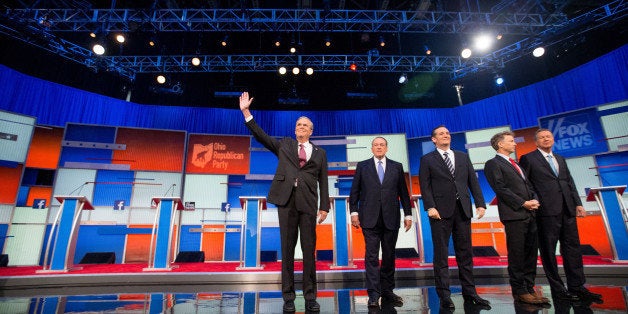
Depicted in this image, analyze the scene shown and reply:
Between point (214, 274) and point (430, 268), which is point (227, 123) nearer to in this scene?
point (214, 274)

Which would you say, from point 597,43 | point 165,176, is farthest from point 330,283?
point 597,43

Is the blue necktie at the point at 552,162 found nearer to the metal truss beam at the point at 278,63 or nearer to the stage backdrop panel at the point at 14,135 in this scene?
the metal truss beam at the point at 278,63

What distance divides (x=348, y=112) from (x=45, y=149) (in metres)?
8.22

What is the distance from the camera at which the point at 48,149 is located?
23.9 ft

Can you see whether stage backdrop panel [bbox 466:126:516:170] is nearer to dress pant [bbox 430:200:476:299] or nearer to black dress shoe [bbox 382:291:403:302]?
dress pant [bbox 430:200:476:299]

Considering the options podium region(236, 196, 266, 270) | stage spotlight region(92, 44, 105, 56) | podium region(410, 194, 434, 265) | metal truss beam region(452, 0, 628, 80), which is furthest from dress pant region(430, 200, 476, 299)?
stage spotlight region(92, 44, 105, 56)

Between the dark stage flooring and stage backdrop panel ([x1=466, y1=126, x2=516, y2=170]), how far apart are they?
11.8 feet

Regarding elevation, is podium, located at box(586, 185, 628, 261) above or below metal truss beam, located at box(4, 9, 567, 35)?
below

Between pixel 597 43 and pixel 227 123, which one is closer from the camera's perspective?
pixel 597 43

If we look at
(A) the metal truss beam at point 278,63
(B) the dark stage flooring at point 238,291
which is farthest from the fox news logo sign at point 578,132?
(B) the dark stage flooring at point 238,291

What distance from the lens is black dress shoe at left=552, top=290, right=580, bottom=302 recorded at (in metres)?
2.78

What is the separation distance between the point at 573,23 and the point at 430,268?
782 centimetres

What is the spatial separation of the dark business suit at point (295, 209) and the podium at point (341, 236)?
2.15 m

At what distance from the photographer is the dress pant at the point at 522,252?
2844mm
